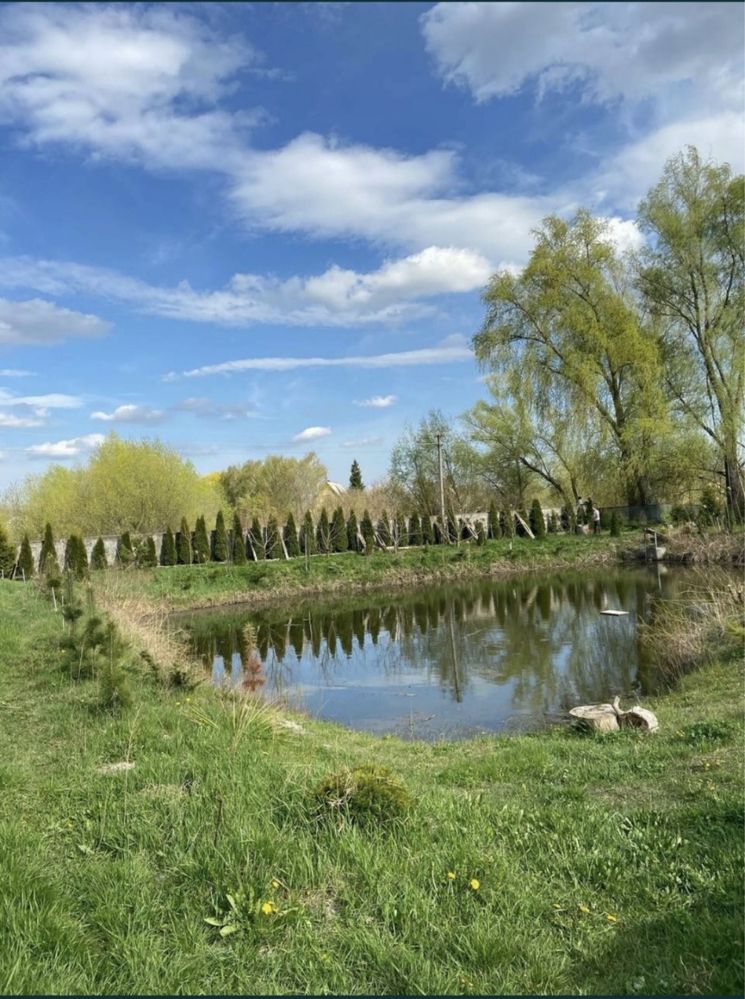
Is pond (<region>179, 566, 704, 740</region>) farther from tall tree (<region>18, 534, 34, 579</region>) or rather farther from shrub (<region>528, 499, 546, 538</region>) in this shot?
shrub (<region>528, 499, 546, 538</region>)

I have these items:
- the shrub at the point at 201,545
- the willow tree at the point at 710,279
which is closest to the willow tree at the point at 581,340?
the willow tree at the point at 710,279

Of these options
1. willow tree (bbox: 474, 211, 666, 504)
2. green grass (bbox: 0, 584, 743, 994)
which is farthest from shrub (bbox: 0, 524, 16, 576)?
green grass (bbox: 0, 584, 743, 994)

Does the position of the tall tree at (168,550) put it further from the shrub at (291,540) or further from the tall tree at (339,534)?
the tall tree at (339,534)

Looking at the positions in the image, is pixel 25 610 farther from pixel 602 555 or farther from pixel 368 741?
pixel 602 555

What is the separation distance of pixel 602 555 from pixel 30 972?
101 feet

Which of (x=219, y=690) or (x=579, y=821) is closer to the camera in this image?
(x=579, y=821)

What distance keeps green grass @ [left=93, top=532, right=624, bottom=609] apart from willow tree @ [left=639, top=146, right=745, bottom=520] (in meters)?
5.73

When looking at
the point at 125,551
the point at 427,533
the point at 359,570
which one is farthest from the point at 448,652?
the point at 427,533

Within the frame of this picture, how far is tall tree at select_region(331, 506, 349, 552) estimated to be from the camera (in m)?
34.4

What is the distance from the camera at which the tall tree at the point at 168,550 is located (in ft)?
103

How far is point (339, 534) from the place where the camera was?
34.6m

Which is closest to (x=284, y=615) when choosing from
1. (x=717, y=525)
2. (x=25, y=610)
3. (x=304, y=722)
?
(x=25, y=610)

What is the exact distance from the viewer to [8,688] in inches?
346

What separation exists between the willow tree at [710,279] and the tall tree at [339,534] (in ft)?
51.5
